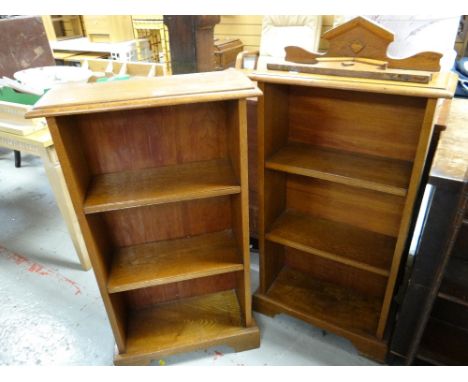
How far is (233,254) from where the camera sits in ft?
4.67

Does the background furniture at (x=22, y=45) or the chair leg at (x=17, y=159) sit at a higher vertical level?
the background furniture at (x=22, y=45)

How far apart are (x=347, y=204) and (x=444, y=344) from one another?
0.66 meters

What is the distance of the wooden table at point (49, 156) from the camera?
1.74 metres

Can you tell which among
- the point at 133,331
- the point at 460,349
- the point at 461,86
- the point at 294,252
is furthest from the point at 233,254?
the point at 461,86

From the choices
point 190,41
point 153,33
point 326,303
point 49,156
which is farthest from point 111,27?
point 326,303

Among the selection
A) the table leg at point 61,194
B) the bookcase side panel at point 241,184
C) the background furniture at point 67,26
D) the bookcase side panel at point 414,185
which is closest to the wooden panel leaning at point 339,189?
the bookcase side panel at point 414,185

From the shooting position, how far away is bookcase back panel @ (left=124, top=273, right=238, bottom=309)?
5.42 ft

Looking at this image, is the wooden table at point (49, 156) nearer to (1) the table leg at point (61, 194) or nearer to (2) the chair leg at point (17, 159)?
(1) the table leg at point (61, 194)

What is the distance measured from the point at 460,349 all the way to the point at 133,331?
4.44 feet

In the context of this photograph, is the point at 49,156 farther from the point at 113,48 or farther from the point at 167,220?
the point at 113,48

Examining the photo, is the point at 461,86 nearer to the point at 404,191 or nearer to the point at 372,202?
the point at 372,202

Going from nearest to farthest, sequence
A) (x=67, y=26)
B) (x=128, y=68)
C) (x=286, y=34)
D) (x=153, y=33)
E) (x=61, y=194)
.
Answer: (x=61, y=194) → (x=128, y=68) → (x=286, y=34) → (x=153, y=33) → (x=67, y=26)

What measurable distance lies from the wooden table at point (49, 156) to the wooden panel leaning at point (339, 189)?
109cm

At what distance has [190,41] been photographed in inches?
56.1
